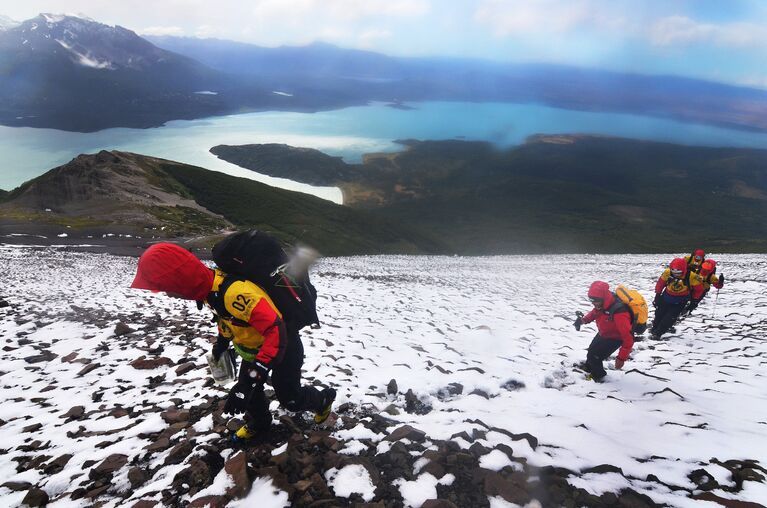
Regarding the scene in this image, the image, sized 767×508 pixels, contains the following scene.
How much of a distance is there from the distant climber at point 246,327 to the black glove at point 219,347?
0.02 meters

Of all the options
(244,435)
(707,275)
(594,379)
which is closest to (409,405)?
(244,435)

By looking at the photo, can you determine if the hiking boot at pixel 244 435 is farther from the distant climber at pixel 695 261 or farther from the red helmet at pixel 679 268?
the distant climber at pixel 695 261

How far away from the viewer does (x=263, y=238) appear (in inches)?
198

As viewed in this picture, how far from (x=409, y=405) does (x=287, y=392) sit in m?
2.70

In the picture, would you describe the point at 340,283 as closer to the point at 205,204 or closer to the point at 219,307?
the point at 219,307

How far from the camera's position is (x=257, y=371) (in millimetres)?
4887

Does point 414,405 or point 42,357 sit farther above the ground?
point 414,405

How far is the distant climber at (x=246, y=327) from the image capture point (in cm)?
453

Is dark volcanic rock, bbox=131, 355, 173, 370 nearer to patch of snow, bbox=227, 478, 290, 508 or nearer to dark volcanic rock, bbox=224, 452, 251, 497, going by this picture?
dark volcanic rock, bbox=224, 452, 251, 497

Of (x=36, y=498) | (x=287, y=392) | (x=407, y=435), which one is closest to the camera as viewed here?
(x=36, y=498)

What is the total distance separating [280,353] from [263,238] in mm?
1529

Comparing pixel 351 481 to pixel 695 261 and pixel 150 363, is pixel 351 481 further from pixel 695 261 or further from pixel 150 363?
pixel 695 261

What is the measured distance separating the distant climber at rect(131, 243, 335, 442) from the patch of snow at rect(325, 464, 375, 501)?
41.4 inches

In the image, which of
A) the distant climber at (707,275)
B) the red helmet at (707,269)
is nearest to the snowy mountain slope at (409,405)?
the distant climber at (707,275)
